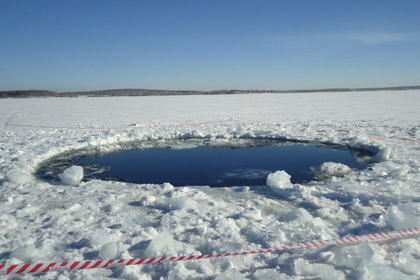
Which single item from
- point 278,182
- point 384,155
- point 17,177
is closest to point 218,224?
point 278,182

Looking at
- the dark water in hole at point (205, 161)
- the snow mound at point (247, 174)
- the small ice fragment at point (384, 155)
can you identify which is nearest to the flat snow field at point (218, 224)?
the small ice fragment at point (384, 155)

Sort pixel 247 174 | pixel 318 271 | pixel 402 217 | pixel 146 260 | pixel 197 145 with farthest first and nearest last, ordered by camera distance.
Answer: pixel 197 145
pixel 247 174
pixel 402 217
pixel 146 260
pixel 318 271

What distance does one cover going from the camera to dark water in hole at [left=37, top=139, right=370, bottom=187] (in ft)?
17.2

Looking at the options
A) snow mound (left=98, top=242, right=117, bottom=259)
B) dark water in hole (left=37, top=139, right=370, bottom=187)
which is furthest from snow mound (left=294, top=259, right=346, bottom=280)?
dark water in hole (left=37, top=139, right=370, bottom=187)

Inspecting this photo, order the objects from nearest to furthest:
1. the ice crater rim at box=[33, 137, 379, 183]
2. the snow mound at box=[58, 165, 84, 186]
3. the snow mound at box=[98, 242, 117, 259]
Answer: the snow mound at box=[98, 242, 117, 259]
the snow mound at box=[58, 165, 84, 186]
the ice crater rim at box=[33, 137, 379, 183]

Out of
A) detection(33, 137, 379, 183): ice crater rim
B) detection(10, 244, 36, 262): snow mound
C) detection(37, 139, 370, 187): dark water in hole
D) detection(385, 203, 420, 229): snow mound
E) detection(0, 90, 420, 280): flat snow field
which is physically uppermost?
detection(385, 203, 420, 229): snow mound

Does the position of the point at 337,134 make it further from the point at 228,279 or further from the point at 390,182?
the point at 228,279

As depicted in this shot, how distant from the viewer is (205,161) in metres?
A: 6.46

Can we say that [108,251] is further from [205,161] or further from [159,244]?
[205,161]

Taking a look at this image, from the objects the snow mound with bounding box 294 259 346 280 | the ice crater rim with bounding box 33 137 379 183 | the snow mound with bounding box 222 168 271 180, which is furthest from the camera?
the ice crater rim with bounding box 33 137 379 183

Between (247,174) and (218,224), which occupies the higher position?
(218,224)

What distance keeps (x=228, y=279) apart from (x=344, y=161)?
495cm

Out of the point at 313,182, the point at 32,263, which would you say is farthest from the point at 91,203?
the point at 313,182

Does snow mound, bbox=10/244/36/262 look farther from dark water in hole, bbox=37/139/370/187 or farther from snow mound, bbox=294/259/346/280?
dark water in hole, bbox=37/139/370/187
